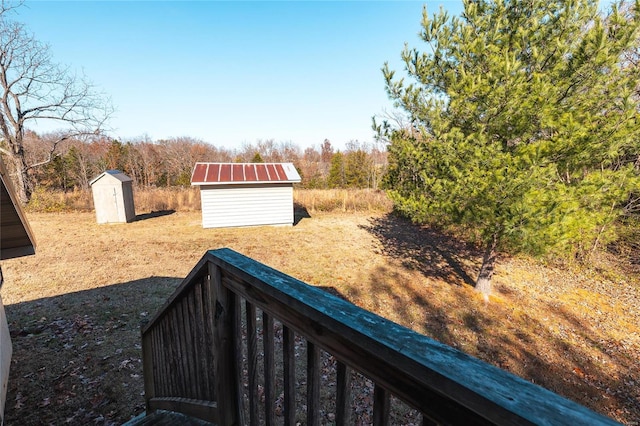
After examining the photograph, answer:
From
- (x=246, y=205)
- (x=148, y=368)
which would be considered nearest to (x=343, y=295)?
(x=148, y=368)

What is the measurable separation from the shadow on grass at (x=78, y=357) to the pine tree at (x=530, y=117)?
5.09 metres

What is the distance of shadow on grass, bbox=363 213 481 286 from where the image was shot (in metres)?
7.24

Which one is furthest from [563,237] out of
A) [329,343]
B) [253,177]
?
[253,177]

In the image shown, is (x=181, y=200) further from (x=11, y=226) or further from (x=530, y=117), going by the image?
(x=530, y=117)

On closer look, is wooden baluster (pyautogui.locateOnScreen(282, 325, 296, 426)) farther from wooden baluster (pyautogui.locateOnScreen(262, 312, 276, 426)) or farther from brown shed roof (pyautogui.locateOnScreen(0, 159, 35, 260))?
brown shed roof (pyautogui.locateOnScreen(0, 159, 35, 260))

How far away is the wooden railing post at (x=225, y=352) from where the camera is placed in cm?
136

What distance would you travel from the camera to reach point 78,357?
3643 mm

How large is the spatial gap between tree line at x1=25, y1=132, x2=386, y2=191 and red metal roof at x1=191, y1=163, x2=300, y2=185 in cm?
722

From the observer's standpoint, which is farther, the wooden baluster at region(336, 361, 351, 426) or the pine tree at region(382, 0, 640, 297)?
the pine tree at region(382, 0, 640, 297)

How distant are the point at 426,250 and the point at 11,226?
28.8 feet

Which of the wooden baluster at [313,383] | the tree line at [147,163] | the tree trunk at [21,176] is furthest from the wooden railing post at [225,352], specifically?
the tree trunk at [21,176]

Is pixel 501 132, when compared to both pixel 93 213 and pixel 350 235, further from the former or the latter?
pixel 93 213

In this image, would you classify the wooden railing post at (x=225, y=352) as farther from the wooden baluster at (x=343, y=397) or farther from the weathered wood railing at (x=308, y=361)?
the wooden baluster at (x=343, y=397)

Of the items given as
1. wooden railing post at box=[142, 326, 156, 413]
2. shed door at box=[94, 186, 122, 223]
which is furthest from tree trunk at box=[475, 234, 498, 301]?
shed door at box=[94, 186, 122, 223]
